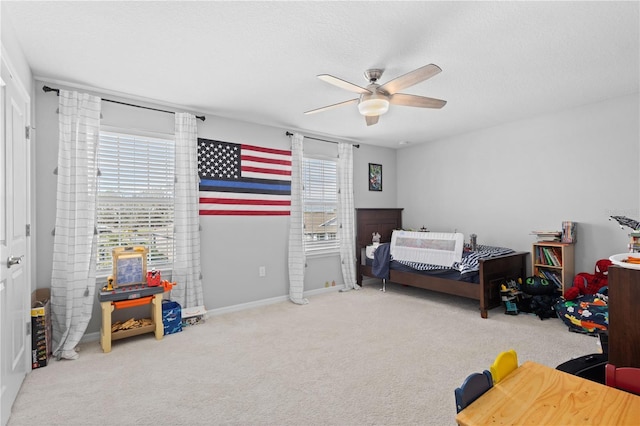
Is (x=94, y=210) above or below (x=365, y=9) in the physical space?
below

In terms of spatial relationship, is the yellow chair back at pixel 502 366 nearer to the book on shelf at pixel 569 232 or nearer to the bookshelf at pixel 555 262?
the bookshelf at pixel 555 262

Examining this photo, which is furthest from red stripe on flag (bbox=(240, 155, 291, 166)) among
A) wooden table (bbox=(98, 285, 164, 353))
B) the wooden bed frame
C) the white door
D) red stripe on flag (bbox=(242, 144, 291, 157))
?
the white door

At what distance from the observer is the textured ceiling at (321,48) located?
200 centimetres

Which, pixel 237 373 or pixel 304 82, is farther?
pixel 304 82

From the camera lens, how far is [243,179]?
4180mm

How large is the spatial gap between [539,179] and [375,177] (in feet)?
7.91

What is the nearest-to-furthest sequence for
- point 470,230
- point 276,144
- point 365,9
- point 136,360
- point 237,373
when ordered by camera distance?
point 365,9 < point 237,373 < point 136,360 < point 276,144 < point 470,230

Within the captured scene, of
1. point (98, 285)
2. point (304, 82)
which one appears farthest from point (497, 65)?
point (98, 285)

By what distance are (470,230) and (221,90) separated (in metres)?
4.04

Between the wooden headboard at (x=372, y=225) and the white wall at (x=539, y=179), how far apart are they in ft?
1.38

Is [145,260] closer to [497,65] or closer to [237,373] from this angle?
[237,373]

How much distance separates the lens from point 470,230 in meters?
5.00

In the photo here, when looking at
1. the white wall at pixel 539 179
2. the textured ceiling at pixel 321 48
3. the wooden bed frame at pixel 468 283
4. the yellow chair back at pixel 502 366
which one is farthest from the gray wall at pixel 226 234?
the yellow chair back at pixel 502 366

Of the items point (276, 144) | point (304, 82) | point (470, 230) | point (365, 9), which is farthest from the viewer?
point (470, 230)
